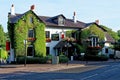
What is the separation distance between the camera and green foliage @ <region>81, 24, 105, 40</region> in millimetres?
66688

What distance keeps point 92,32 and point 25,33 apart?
16.8 m

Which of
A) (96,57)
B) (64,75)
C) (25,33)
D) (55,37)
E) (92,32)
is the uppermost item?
(92,32)

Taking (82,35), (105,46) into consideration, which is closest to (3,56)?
(82,35)

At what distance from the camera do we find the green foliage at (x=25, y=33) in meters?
55.0

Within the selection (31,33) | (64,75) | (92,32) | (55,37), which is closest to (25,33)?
(31,33)

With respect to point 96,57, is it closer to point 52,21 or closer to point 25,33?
point 52,21

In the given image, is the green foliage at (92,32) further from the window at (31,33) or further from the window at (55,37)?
the window at (31,33)

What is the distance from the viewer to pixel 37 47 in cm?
5766

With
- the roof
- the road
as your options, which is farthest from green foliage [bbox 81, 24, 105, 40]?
the road

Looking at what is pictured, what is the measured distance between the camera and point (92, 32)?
67.9 meters

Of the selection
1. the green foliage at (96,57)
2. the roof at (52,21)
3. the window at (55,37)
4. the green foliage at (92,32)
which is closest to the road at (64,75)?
the roof at (52,21)

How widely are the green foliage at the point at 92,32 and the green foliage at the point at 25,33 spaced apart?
10970 millimetres

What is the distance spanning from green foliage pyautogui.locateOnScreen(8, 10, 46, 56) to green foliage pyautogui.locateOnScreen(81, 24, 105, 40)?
11.0 metres

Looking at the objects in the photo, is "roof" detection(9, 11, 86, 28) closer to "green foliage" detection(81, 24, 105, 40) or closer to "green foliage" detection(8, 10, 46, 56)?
"green foliage" detection(8, 10, 46, 56)
